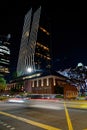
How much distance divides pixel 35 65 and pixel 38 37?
1245 inches

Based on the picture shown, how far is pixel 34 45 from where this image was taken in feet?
552

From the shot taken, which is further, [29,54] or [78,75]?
[29,54]

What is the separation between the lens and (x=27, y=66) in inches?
6058

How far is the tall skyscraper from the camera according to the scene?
162125mm

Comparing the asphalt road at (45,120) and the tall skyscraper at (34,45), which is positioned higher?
the tall skyscraper at (34,45)

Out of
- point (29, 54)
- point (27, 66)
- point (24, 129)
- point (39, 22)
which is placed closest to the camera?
point (24, 129)

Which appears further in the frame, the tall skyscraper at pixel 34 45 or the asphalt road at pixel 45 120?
the tall skyscraper at pixel 34 45

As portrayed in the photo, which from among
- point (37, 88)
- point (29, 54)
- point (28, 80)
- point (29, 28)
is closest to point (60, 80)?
point (37, 88)

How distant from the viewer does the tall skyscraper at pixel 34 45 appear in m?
162

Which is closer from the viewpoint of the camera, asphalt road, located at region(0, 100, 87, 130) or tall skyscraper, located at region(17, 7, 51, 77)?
asphalt road, located at region(0, 100, 87, 130)

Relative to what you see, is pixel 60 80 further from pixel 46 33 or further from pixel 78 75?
pixel 46 33

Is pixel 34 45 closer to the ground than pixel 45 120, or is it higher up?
higher up

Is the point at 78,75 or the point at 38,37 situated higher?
the point at 38,37

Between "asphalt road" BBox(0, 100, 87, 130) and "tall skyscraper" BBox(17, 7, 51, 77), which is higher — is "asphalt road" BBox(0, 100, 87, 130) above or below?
below
